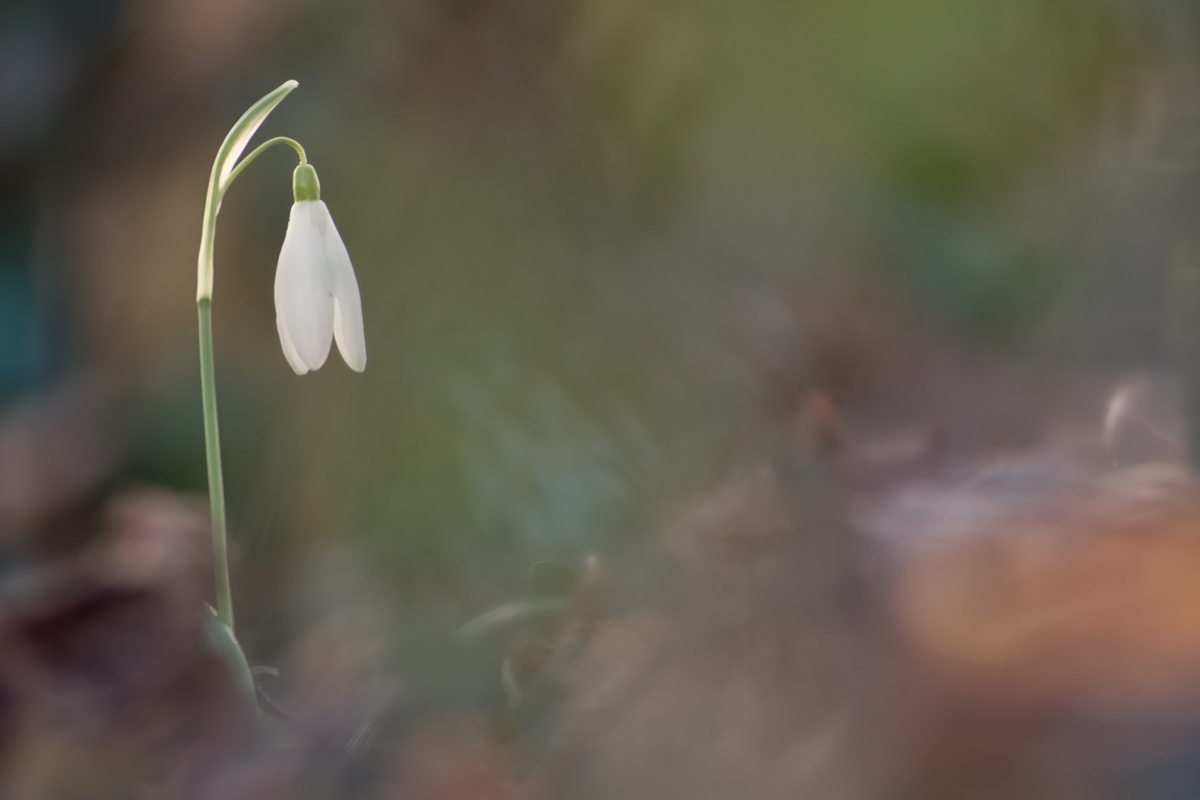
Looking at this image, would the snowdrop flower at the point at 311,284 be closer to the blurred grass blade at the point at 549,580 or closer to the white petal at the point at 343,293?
the white petal at the point at 343,293

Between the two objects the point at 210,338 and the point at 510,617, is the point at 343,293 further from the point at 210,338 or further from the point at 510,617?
the point at 510,617

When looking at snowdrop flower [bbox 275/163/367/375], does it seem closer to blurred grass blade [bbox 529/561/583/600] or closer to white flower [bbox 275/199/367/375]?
white flower [bbox 275/199/367/375]

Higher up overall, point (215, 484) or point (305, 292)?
point (305, 292)

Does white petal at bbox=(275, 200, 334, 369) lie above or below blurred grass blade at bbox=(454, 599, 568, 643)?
above

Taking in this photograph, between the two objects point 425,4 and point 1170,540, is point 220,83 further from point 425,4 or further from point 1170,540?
point 1170,540

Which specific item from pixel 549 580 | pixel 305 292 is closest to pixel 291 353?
pixel 305 292

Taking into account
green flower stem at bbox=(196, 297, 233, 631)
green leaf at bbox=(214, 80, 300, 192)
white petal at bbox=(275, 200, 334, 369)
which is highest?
green leaf at bbox=(214, 80, 300, 192)

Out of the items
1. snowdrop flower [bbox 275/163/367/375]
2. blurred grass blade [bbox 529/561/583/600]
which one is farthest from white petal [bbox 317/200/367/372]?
blurred grass blade [bbox 529/561/583/600]
